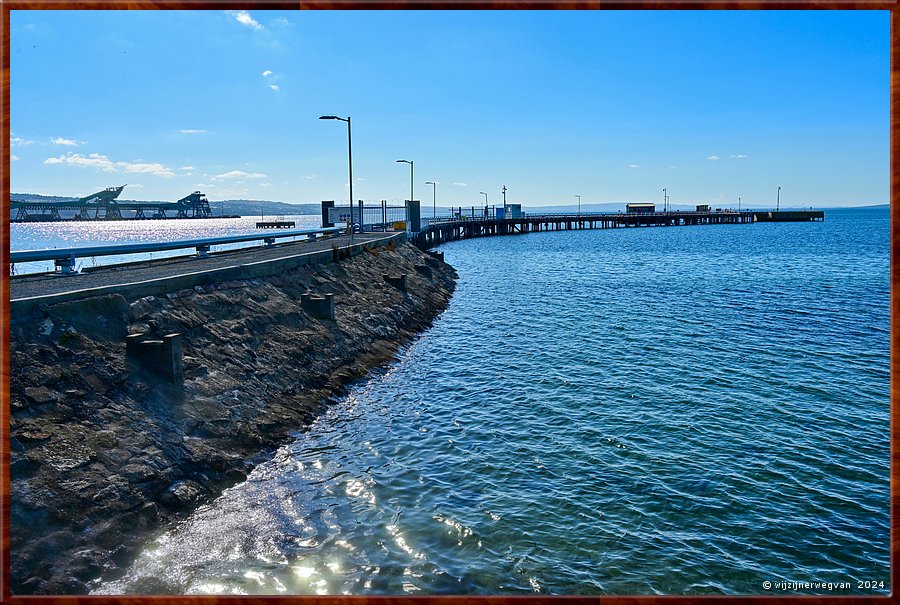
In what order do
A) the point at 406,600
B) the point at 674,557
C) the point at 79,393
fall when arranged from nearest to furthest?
1. the point at 406,600
2. the point at 674,557
3. the point at 79,393

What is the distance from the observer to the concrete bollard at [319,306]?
2102 centimetres

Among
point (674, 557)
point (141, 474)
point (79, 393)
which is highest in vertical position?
point (79, 393)

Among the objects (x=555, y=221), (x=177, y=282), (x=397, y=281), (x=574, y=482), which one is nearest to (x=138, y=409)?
(x=177, y=282)

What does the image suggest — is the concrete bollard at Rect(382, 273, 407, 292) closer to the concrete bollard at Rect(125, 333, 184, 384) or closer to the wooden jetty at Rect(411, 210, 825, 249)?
the concrete bollard at Rect(125, 333, 184, 384)

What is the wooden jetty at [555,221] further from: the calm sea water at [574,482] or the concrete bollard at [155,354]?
the concrete bollard at [155,354]

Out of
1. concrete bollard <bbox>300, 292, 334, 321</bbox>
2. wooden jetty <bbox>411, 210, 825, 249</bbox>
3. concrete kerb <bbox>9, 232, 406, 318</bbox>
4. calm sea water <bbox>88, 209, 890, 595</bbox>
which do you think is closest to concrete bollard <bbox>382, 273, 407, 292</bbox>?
concrete kerb <bbox>9, 232, 406, 318</bbox>

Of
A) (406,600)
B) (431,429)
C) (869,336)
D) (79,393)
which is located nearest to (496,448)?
(431,429)

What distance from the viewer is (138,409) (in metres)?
11.2

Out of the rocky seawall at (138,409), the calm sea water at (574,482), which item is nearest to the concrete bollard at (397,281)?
the calm sea water at (574,482)

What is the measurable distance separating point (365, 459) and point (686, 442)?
24.3 feet

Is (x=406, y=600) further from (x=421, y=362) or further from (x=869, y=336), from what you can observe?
(x=869, y=336)

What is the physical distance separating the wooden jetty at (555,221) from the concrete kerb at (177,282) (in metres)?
37.2

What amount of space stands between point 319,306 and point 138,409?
10093 millimetres

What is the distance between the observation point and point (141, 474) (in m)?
9.88
